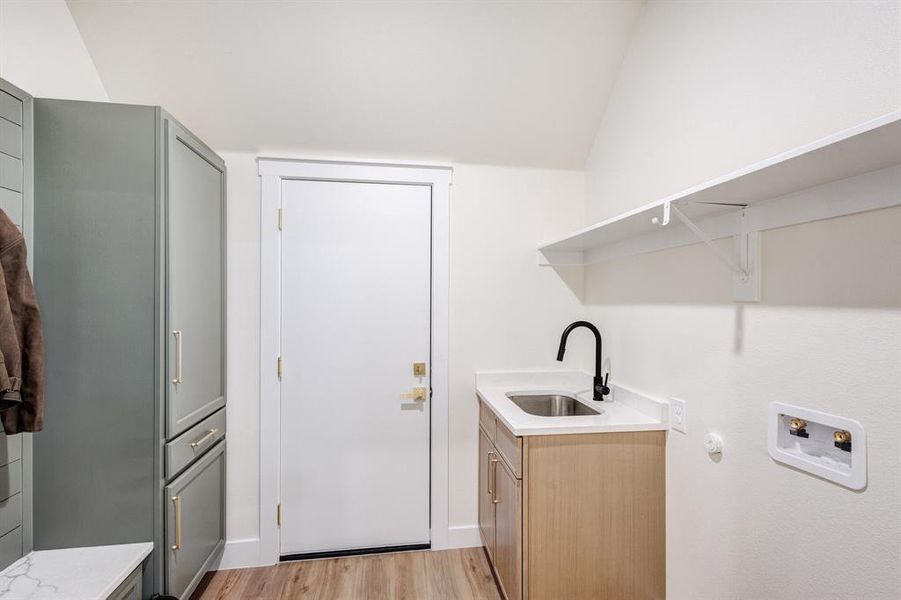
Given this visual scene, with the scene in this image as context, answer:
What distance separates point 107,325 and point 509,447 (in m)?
1.57

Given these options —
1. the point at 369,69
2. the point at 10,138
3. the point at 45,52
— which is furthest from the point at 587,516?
the point at 45,52

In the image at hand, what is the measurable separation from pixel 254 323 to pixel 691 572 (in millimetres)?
2188

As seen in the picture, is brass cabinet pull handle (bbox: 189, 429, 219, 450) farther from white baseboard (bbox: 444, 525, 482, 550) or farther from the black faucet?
the black faucet

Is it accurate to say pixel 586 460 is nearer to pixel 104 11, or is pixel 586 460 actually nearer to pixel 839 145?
pixel 839 145

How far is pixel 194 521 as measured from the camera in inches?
66.4

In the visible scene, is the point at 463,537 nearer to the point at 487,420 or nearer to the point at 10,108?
the point at 487,420

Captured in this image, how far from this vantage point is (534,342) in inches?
90.3

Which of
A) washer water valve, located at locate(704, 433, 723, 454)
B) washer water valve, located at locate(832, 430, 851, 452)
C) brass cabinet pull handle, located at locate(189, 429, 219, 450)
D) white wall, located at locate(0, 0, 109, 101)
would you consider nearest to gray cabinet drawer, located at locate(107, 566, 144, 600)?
brass cabinet pull handle, located at locate(189, 429, 219, 450)

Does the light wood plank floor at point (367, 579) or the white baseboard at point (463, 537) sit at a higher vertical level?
the white baseboard at point (463, 537)

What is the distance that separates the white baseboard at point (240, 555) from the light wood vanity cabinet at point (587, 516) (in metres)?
1.35

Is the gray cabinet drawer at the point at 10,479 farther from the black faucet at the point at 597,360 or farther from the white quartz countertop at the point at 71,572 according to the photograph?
the black faucet at the point at 597,360

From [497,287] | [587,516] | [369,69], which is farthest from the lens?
[497,287]

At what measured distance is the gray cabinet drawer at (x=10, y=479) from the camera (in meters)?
1.28

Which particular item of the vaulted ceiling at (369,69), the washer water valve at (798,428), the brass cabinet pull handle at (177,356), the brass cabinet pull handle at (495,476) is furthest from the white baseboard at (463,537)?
the vaulted ceiling at (369,69)
